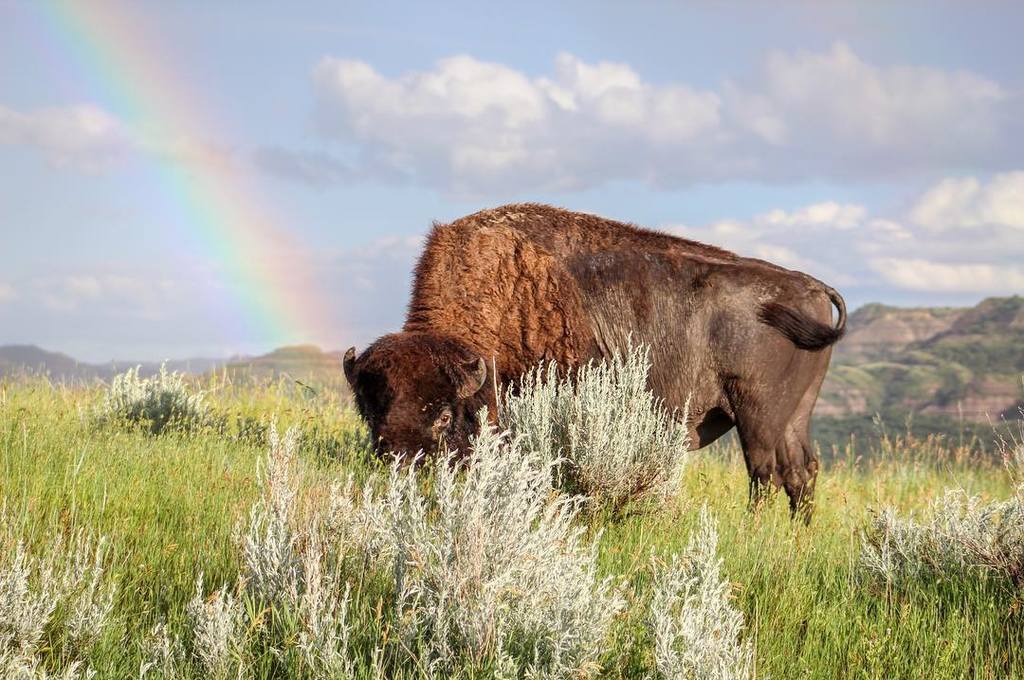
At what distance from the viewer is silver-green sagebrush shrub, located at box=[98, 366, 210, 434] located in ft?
32.8

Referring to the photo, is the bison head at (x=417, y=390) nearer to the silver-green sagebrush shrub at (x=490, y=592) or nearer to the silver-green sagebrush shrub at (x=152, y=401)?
the silver-green sagebrush shrub at (x=490, y=592)

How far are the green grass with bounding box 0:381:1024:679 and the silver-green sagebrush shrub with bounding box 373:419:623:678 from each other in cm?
27

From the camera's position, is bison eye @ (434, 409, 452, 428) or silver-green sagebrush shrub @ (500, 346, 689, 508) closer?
silver-green sagebrush shrub @ (500, 346, 689, 508)

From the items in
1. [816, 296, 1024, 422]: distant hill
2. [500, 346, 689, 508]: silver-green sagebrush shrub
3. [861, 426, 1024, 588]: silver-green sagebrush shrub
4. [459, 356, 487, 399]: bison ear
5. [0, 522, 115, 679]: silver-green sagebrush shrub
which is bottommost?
[0, 522, 115, 679]: silver-green sagebrush shrub

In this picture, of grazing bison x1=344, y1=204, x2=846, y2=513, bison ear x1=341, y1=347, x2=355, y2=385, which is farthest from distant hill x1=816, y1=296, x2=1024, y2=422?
bison ear x1=341, y1=347, x2=355, y2=385

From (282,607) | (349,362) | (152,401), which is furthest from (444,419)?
(152,401)

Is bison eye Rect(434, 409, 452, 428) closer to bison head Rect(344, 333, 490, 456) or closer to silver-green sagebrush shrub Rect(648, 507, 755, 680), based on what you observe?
bison head Rect(344, 333, 490, 456)

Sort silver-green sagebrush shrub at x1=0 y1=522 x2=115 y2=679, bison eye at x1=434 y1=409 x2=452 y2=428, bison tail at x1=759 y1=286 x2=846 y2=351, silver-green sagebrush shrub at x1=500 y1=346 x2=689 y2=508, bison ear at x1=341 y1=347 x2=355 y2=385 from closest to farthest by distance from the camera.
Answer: silver-green sagebrush shrub at x1=0 y1=522 x2=115 y2=679, silver-green sagebrush shrub at x1=500 y1=346 x2=689 y2=508, bison eye at x1=434 y1=409 x2=452 y2=428, bison ear at x1=341 y1=347 x2=355 y2=385, bison tail at x1=759 y1=286 x2=846 y2=351

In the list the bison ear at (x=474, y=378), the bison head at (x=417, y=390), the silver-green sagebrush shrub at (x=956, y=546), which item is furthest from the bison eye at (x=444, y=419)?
the silver-green sagebrush shrub at (x=956, y=546)

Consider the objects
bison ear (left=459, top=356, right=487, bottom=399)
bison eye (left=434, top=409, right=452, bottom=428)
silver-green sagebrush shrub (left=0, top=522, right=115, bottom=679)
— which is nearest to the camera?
silver-green sagebrush shrub (left=0, top=522, right=115, bottom=679)

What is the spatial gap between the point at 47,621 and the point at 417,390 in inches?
134

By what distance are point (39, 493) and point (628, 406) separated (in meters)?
4.06

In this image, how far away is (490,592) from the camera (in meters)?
3.81

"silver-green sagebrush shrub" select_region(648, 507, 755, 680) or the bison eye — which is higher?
the bison eye
